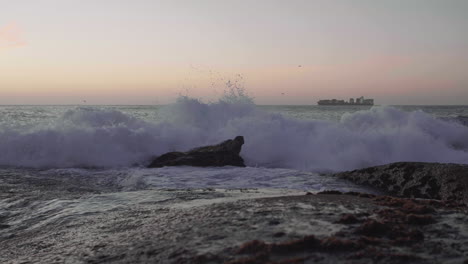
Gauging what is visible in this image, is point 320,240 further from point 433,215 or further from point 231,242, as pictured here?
point 433,215

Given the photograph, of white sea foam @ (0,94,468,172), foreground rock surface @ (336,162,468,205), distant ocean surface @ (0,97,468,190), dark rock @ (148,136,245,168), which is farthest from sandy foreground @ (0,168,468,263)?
white sea foam @ (0,94,468,172)

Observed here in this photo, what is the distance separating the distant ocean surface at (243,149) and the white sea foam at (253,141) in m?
0.03

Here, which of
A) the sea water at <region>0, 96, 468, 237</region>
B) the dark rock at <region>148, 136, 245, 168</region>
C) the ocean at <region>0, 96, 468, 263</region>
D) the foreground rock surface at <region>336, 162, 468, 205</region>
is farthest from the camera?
the dark rock at <region>148, 136, 245, 168</region>

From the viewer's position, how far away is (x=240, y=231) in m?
3.89

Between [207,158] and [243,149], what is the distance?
3703 millimetres

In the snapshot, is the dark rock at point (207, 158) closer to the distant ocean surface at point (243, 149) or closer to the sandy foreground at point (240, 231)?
the distant ocean surface at point (243, 149)

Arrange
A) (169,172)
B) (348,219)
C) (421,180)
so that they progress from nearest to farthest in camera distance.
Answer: (348,219), (421,180), (169,172)

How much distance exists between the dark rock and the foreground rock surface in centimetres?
431

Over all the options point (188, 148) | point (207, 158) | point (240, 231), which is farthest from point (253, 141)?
point (240, 231)

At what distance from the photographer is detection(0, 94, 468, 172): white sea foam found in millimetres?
13781

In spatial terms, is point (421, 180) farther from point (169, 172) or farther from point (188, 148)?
point (188, 148)

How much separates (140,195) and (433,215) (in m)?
4.72

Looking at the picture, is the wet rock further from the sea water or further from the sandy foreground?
the sea water

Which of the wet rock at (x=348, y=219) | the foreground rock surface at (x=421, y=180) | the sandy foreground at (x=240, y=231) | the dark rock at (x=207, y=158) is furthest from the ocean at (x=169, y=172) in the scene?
the dark rock at (x=207, y=158)
